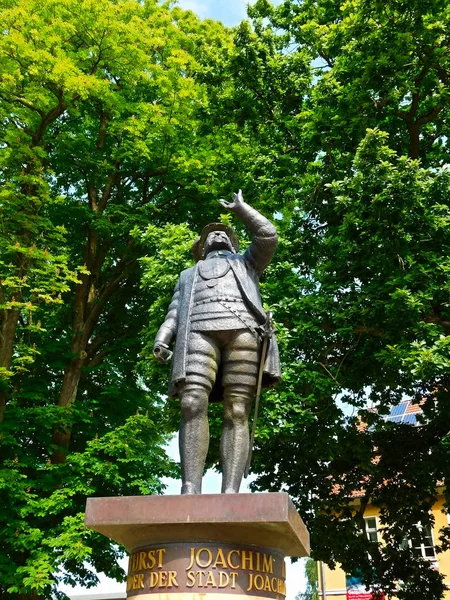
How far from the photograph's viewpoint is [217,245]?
5883 mm

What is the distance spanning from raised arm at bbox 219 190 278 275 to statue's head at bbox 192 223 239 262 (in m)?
0.33

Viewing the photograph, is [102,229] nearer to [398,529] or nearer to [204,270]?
[398,529]

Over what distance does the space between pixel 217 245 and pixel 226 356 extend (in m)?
1.14

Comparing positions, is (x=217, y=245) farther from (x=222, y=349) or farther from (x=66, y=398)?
(x=66, y=398)

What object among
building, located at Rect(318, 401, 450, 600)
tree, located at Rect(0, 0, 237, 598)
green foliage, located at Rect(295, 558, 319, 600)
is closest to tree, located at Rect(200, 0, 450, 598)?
tree, located at Rect(0, 0, 237, 598)

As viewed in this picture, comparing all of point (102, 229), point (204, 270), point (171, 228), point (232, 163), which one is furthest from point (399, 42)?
point (204, 270)

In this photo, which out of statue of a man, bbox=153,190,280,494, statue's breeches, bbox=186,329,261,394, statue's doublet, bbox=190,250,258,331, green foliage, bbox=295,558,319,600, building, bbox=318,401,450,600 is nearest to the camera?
statue of a man, bbox=153,190,280,494

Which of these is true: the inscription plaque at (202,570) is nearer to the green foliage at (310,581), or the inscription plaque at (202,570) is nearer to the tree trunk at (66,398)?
the tree trunk at (66,398)

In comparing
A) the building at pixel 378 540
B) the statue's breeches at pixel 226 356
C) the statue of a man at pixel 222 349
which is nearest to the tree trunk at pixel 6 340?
the statue of a man at pixel 222 349

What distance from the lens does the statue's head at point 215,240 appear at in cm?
589

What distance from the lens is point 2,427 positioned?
501 inches

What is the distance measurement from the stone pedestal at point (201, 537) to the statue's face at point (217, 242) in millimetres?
2334

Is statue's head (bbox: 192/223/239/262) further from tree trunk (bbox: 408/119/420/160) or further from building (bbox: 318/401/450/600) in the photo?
building (bbox: 318/401/450/600)

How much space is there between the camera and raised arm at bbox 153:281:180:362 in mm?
5172
